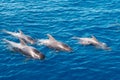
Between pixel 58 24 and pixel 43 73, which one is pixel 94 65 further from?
pixel 58 24

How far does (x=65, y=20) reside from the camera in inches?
1529

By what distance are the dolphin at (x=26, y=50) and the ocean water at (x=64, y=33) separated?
0.47 metres

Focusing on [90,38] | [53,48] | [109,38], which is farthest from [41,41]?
[109,38]

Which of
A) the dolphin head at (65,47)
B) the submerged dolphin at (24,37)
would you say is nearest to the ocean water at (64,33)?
the dolphin head at (65,47)

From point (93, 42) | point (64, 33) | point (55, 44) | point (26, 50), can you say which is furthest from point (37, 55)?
point (64, 33)

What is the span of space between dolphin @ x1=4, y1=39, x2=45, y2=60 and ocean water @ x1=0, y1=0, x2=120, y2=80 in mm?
469

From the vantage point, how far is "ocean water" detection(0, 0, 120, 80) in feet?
93.0

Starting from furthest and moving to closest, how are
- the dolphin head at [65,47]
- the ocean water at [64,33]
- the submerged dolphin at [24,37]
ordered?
the submerged dolphin at [24,37]
the dolphin head at [65,47]
the ocean water at [64,33]

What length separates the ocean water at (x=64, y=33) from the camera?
1117 inches

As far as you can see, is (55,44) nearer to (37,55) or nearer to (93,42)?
(37,55)

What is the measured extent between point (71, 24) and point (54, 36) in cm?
401

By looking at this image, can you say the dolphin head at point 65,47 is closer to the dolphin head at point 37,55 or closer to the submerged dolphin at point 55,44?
the submerged dolphin at point 55,44

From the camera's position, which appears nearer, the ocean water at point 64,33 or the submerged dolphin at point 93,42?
the ocean water at point 64,33

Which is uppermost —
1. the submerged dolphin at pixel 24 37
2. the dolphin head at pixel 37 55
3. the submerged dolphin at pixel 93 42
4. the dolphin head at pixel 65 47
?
the submerged dolphin at pixel 24 37
